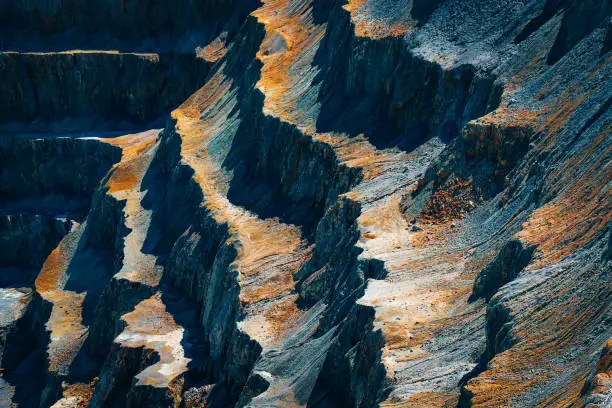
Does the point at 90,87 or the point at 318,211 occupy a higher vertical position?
the point at 318,211

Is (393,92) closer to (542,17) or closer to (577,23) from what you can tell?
(542,17)

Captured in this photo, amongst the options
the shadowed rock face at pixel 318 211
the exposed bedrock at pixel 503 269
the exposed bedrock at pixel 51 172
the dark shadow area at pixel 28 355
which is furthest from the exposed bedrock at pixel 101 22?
the exposed bedrock at pixel 503 269

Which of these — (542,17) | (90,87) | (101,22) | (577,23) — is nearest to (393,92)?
(542,17)

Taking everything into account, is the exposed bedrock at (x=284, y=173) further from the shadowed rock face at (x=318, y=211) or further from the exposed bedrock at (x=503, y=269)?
the exposed bedrock at (x=503, y=269)

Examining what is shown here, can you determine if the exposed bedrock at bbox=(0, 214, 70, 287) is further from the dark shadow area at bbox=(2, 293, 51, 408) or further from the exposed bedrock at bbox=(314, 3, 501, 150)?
the exposed bedrock at bbox=(314, 3, 501, 150)

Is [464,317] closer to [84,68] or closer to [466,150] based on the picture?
[466,150]

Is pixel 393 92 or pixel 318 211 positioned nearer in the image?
pixel 393 92

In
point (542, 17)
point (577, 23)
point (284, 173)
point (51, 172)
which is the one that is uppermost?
point (577, 23)

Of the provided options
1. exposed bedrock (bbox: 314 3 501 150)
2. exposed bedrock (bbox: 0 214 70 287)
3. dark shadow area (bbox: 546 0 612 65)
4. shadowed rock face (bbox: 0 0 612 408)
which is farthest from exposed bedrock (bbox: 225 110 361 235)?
exposed bedrock (bbox: 0 214 70 287)
